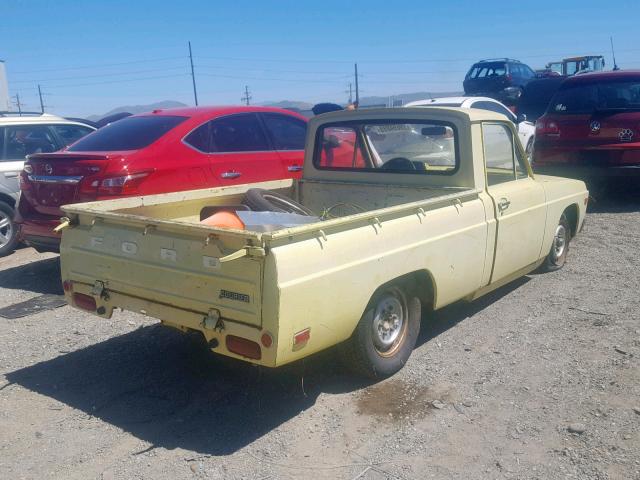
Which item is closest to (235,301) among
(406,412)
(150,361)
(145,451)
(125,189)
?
(145,451)

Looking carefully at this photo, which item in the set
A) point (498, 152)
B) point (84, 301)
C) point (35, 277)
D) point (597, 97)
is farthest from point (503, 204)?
point (597, 97)

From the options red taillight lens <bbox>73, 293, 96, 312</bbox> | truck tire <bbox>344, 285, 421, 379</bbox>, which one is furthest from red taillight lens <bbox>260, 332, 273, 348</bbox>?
red taillight lens <bbox>73, 293, 96, 312</bbox>

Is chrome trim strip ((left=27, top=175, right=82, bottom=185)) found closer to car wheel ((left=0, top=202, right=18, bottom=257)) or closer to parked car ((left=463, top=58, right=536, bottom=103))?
car wheel ((left=0, top=202, right=18, bottom=257))

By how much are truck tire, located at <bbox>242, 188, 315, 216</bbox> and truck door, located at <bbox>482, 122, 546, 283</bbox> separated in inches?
58.8

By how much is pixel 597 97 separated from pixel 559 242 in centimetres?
368

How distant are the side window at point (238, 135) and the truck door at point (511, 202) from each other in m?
2.96

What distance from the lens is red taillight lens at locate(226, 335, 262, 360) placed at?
337 centimetres

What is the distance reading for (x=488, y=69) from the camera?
22.3m

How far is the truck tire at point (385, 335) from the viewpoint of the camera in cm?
397

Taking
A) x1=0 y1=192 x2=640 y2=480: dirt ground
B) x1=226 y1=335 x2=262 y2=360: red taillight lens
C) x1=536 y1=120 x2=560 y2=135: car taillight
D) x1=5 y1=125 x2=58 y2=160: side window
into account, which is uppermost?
x1=5 y1=125 x2=58 y2=160: side window

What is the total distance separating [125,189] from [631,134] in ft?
21.2

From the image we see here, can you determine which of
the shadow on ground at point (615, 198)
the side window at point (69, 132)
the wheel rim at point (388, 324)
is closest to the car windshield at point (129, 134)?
the side window at point (69, 132)

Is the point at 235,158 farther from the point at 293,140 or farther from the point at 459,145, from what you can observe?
the point at 459,145

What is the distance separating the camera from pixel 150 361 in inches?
183
